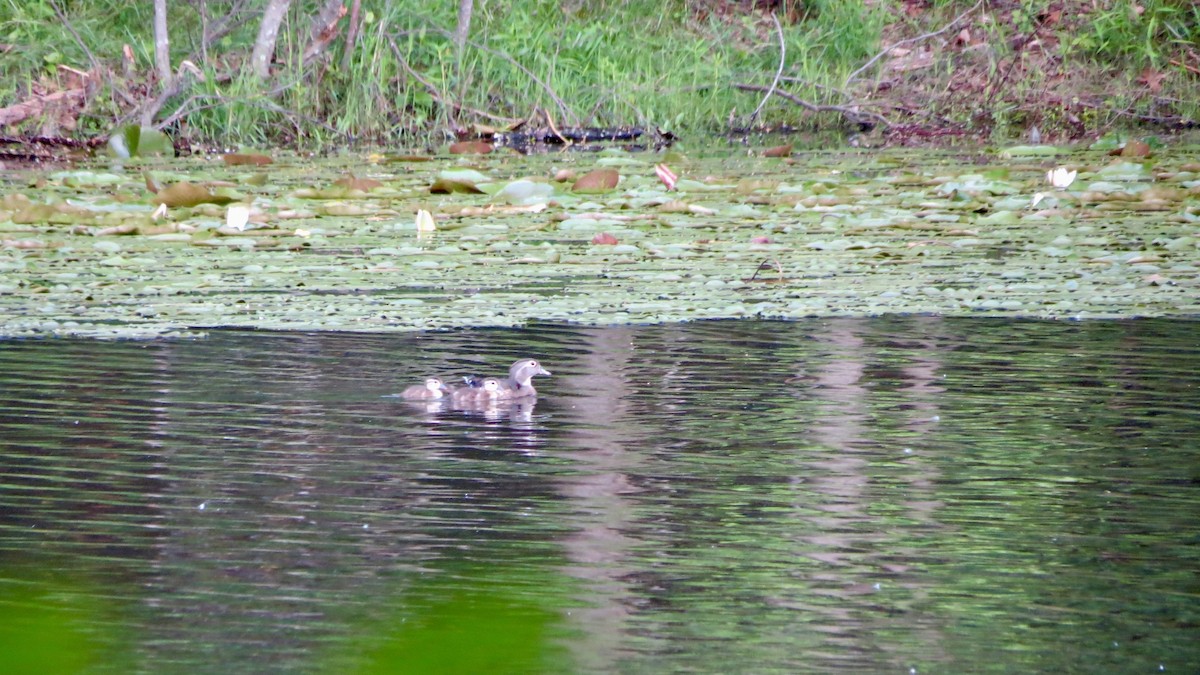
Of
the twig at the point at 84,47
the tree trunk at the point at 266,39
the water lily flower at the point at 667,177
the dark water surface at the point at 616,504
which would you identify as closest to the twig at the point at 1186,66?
the water lily flower at the point at 667,177

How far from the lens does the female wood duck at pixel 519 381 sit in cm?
467

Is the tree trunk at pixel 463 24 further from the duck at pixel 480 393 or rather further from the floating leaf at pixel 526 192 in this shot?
the duck at pixel 480 393

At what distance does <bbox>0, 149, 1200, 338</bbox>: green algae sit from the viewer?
5.82m

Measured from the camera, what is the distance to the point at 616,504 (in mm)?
3531

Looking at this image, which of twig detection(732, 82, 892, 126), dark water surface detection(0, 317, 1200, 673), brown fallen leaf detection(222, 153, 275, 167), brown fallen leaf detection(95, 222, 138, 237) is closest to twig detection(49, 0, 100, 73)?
brown fallen leaf detection(222, 153, 275, 167)

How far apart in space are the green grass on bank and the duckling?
7.88 meters

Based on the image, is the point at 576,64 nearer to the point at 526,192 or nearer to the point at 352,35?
the point at 352,35

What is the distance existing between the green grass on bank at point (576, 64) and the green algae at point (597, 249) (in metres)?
2.54

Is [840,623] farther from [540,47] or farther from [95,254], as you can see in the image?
[540,47]

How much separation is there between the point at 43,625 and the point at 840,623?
1.26 m

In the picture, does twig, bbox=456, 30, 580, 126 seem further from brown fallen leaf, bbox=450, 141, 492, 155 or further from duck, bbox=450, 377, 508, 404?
duck, bbox=450, 377, 508, 404

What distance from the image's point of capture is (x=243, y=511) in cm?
346

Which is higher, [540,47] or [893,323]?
[540,47]

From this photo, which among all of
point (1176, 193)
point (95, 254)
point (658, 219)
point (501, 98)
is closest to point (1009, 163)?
point (1176, 193)
